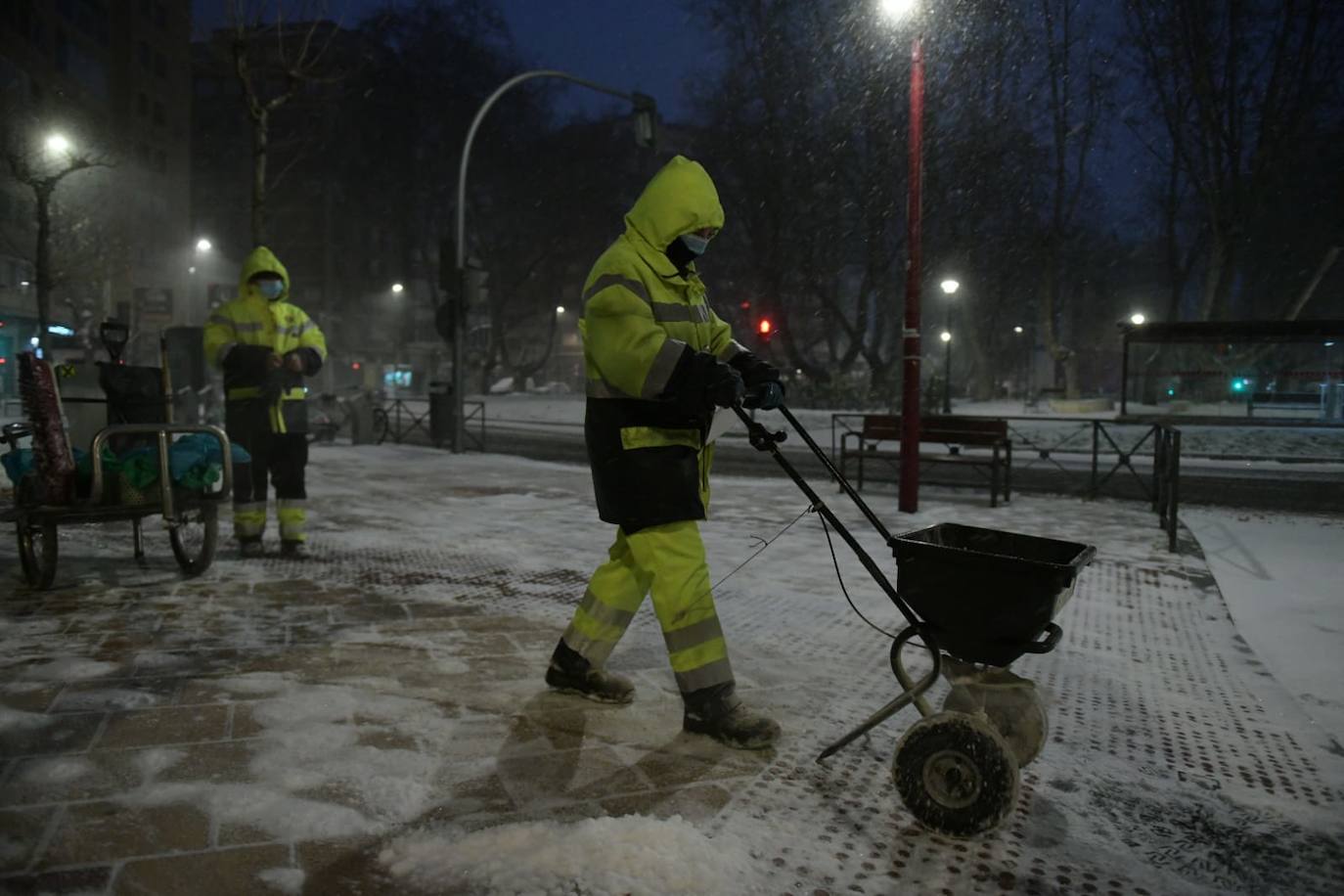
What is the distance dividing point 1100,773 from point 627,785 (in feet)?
5.16

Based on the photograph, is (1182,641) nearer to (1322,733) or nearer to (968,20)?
(1322,733)

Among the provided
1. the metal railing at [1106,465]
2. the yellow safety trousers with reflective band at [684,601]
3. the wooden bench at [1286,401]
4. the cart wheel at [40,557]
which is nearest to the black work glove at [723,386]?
the yellow safety trousers with reflective band at [684,601]

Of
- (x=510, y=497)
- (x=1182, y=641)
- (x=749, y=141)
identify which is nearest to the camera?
(x=1182, y=641)

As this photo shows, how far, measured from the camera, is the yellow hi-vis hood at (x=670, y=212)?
3.33 metres

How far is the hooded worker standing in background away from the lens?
310 centimetres

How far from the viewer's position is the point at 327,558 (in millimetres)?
6531

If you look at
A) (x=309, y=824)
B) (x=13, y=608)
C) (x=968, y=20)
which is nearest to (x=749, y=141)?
(x=968, y=20)

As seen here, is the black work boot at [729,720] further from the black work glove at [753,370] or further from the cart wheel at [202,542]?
the cart wheel at [202,542]

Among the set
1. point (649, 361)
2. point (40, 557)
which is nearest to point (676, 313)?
point (649, 361)

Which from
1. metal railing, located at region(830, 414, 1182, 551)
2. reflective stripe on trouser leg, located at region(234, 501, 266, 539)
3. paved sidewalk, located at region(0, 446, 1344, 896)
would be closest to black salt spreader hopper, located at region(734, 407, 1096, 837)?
paved sidewalk, located at region(0, 446, 1344, 896)

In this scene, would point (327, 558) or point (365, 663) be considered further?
point (327, 558)

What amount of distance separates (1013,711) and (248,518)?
5.42 meters

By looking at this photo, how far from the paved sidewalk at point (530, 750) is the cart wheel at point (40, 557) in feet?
0.52

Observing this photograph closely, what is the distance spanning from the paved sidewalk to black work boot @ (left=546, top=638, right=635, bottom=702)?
0.29 ft
